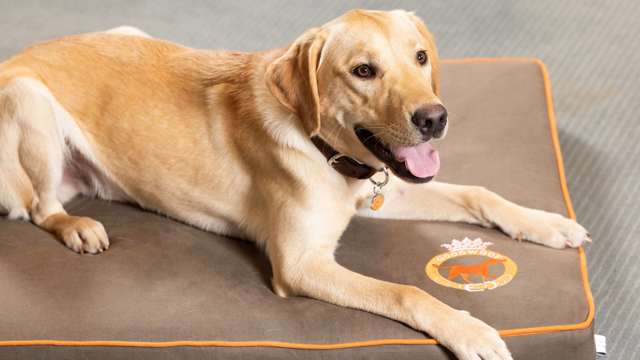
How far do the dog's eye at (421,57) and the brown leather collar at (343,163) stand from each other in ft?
1.09

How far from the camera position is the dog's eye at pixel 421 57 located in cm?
255

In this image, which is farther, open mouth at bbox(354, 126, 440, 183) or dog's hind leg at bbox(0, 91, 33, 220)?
dog's hind leg at bbox(0, 91, 33, 220)

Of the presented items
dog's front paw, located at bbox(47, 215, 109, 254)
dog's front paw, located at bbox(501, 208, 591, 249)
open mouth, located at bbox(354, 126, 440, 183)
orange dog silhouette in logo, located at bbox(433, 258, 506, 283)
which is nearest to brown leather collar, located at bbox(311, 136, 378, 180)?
open mouth, located at bbox(354, 126, 440, 183)

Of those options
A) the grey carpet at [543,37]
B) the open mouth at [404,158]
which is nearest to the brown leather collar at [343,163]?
the open mouth at [404,158]

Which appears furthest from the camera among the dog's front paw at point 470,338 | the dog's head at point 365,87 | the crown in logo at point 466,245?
the crown in logo at point 466,245

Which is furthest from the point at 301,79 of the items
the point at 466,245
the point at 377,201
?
Result: the point at 466,245

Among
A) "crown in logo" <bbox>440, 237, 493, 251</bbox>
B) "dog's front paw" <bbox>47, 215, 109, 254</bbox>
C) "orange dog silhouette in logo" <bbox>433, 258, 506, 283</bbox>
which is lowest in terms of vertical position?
"dog's front paw" <bbox>47, 215, 109, 254</bbox>

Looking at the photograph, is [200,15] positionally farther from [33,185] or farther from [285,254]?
[285,254]

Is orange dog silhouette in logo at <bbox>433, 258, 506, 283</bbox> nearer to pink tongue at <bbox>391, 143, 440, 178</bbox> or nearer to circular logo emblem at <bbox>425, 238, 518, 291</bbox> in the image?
circular logo emblem at <bbox>425, 238, 518, 291</bbox>

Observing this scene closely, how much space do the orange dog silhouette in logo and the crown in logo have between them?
0.28 ft

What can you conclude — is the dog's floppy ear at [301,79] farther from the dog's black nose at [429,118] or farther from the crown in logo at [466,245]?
the crown in logo at [466,245]

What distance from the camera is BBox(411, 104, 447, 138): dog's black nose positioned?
7.73 ft

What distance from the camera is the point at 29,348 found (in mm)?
2418

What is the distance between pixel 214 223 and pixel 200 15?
2.48 m
